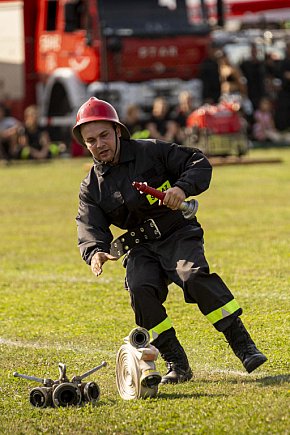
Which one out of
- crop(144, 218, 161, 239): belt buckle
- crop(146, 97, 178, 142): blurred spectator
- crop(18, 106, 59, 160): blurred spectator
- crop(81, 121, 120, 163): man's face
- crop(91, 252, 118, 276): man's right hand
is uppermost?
crop(81, 121, 120, 163): man's face

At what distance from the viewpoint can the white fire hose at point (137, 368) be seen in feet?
19.0

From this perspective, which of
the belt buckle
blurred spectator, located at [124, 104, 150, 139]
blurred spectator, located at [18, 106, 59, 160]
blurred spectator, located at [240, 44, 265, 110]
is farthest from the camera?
blurred spectator, located at [240, 44, 265, 110]

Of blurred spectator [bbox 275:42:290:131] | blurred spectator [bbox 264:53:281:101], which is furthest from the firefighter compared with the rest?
blurred spectator [bbox 275:42:290:131]

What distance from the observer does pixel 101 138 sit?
640 centimetres

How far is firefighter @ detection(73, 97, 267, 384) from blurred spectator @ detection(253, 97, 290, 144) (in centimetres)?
2055

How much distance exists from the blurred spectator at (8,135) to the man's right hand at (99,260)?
780 inches

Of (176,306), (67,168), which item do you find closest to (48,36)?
(67,168)

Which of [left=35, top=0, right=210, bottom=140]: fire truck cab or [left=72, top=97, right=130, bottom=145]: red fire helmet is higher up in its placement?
[left=72, top=97, right=130, bottom=145]: red fire helmet

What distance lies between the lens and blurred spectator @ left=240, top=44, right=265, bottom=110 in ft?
88.9

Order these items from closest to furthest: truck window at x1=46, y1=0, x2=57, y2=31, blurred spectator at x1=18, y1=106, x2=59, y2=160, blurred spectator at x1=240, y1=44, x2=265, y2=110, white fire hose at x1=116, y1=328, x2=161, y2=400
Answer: white fire hose at x1=116, y1=328, x2=161, y2=400, blurred spectator at x1=18, y1=106, x2=59, y2=160, truck window at x1=46, y1=0, x2=57, y2=31, blurred spectator at x1=240, y1=44, x2=265, y2=110

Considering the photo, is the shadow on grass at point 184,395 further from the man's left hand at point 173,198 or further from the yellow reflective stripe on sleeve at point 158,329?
the man's left hand at point 173,198

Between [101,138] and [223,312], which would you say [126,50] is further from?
[223,312]

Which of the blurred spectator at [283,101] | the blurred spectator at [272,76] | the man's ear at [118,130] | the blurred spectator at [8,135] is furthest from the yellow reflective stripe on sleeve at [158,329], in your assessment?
the blurred spectator at [283,101]

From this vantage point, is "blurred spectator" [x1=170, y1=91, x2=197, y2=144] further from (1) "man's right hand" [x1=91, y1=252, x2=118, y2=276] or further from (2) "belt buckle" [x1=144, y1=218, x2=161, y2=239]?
(1) "man's right hand" [x1=91, y1=252, x2=118, y2=276]
